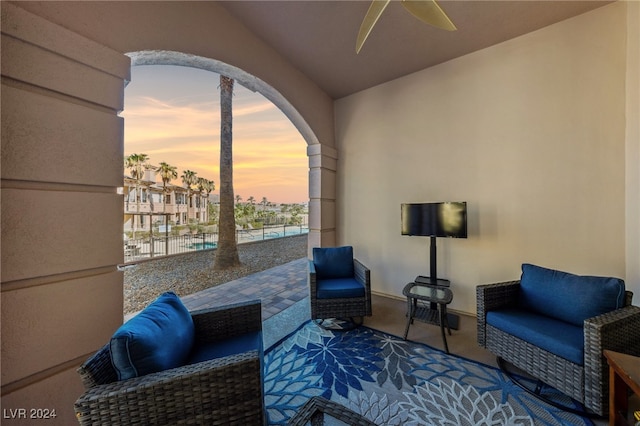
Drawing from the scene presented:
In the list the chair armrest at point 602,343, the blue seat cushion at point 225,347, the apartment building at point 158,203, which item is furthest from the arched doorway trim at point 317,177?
the apartment building at point 158,203

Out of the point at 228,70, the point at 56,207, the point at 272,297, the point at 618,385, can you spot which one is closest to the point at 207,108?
the point at 228,70

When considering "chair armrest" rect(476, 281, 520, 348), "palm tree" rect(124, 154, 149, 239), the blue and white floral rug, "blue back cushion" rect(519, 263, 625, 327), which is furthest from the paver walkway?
"palm tree" rect(124, 154, 149, 239)

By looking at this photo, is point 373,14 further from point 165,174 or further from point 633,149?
point 165,174

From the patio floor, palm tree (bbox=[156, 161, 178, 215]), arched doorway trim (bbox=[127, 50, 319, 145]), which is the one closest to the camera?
arched doorway trim (bbox=[127, 50, 319, 145])

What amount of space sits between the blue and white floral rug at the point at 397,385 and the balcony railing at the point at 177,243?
2.75m

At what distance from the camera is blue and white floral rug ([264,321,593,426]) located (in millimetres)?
1478

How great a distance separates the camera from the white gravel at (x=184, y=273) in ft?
13.4

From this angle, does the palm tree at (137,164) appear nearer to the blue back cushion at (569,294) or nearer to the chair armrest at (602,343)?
the blue back cushion at (569,294)

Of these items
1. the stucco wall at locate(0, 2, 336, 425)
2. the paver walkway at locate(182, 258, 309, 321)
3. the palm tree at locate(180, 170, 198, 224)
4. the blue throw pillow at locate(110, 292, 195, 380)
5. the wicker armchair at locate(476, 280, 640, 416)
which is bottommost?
the paver walkway at locate(182, 258, 309, 321)

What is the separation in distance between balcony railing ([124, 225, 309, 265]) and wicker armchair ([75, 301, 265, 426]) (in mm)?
3577

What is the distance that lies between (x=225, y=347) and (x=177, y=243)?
5.34 metres

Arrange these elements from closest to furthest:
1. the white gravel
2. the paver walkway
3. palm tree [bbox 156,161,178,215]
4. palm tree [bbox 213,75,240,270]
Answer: the paver walkway, the white gravel, palm tree [bbox 213,75,240,270], palm tree [bbox 156,161,178,215]

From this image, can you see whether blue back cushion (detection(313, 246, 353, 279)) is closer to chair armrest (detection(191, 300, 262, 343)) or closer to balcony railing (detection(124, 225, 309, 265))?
chair armrest (detection(191, 300, 262, 343))

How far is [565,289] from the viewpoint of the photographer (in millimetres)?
1776
